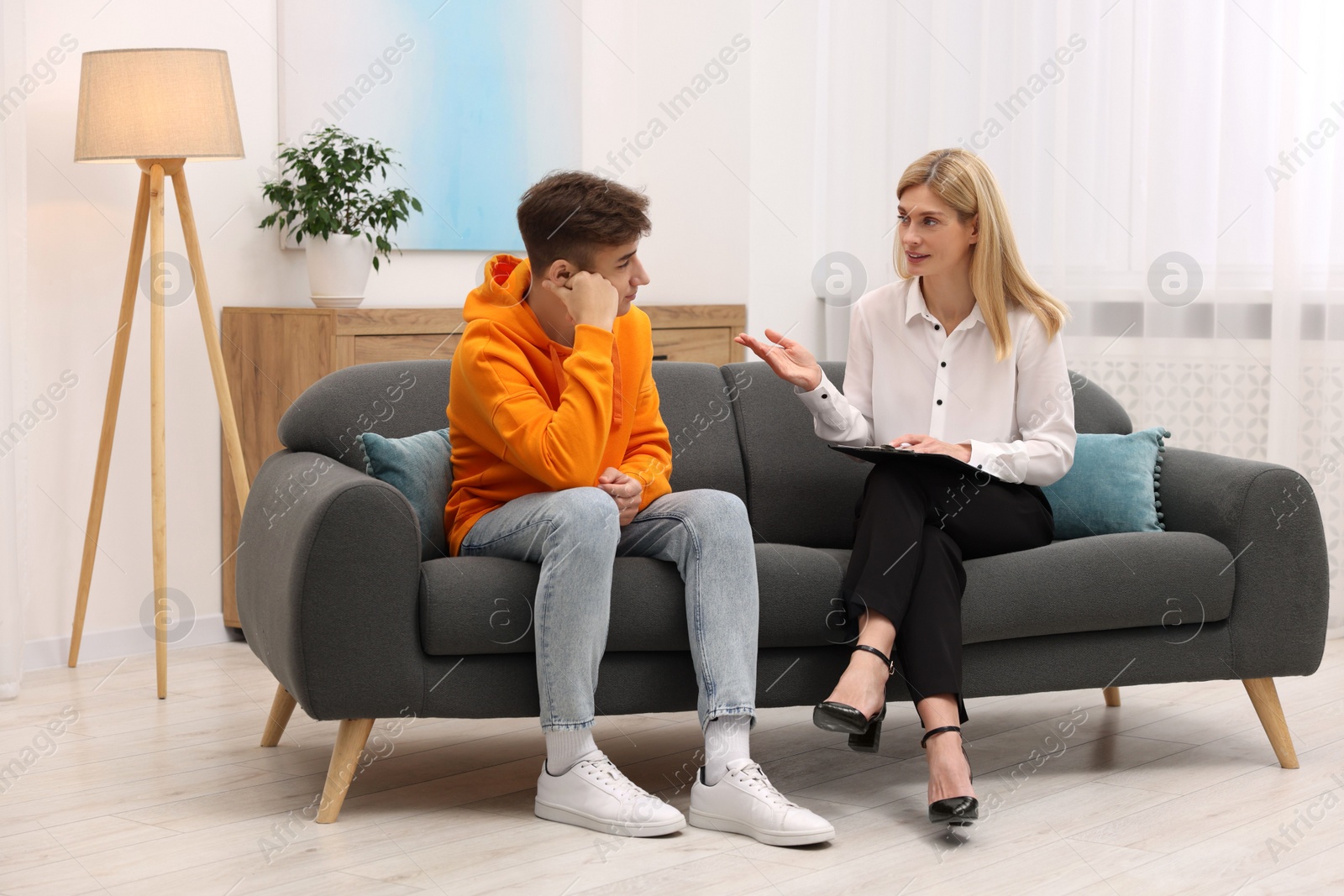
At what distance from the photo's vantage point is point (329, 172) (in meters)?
3.56

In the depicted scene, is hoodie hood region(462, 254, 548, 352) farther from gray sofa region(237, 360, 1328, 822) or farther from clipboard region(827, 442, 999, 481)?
clipboard region(827, 442, 999, 481)

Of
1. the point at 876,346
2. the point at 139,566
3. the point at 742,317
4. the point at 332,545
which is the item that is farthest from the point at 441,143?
the point at 332,545

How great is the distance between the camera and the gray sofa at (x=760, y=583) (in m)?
2.12

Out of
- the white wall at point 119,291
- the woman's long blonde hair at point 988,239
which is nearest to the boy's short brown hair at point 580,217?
the woman's long blonde hair at point 988,239

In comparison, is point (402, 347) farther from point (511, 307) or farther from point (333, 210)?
point (511, 307)

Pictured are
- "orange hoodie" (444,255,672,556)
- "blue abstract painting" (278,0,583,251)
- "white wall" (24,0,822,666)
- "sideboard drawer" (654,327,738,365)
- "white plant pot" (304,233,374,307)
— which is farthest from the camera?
"sideboard drawer" (654,327,738,365)

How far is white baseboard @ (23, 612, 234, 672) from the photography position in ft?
11.0

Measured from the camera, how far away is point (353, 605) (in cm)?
211

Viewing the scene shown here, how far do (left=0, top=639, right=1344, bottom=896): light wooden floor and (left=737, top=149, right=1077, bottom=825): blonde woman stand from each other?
8.0 inches

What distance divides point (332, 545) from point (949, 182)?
1272 millimetres

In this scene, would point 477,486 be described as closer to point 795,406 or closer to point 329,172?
point 795,406

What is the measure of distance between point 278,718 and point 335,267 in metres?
1.37

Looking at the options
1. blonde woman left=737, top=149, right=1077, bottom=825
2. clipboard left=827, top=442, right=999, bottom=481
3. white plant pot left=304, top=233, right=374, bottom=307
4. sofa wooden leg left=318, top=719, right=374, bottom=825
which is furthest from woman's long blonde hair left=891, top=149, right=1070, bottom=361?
white plant pot left=304, top=233, right=374, bottom=307

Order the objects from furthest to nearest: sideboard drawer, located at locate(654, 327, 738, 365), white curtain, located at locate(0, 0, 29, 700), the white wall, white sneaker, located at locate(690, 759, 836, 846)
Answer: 1. sideboard drawer, located at locate(654, 327, 738, 365)
2. the white wall
3. white curtain, located at locate(0, 0, 29, 700)
4. white sneaker, located at locate(690, 759, 836, 846)
